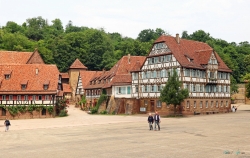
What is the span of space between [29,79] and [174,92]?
25483 mm

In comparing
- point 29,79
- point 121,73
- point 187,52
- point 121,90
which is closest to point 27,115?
point 29,79

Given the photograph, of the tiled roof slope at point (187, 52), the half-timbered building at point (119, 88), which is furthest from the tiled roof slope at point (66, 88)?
the tiled roof slope at point (187, 52)

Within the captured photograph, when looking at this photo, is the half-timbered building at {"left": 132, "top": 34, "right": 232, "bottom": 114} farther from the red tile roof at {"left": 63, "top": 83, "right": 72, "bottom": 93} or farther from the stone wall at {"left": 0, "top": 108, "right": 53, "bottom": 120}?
the red tile roof at {"left": 63, "top": 83, "right": 72, "bottom": 93}

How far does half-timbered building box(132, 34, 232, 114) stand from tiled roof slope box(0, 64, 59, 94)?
46.8 feet

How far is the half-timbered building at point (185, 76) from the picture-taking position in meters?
53.4

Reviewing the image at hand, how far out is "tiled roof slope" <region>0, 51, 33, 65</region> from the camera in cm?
7312

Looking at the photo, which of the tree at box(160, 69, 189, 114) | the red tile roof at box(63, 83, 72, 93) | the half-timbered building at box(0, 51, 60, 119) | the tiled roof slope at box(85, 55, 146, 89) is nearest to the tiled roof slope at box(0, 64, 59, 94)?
the half-timbered building at box(0, 51, 60, 119)

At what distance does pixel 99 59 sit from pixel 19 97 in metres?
53.9

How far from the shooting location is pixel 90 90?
75188 millimetres

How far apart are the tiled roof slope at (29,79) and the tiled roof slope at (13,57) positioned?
12.9m

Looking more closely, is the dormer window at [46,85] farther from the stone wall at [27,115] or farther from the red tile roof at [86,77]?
the red tile roof at [86,77]

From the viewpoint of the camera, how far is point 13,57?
7444 centimetres

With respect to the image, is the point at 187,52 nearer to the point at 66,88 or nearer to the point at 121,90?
the point at 121,90

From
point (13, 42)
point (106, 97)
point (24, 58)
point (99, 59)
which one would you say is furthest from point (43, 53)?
point (106, 97)
